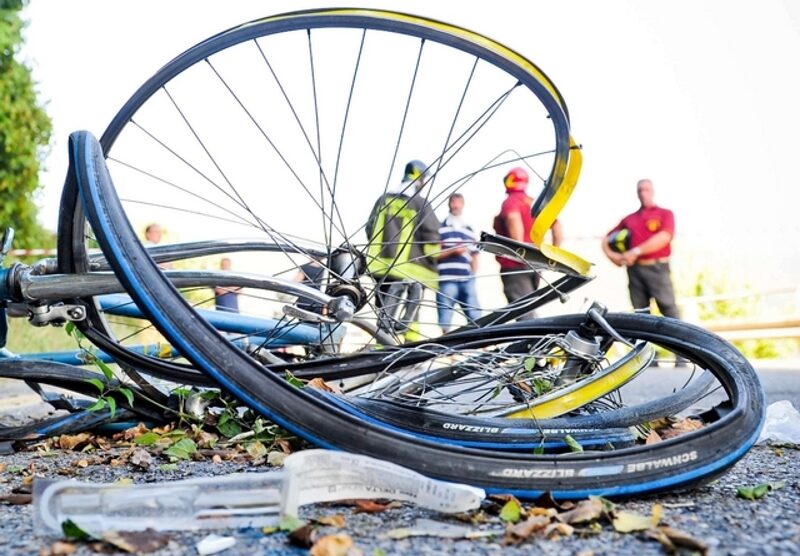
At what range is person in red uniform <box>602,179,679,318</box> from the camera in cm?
757

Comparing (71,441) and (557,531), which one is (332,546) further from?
(71,441)

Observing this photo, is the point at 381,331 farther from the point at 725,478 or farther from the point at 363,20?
the point at 725,478

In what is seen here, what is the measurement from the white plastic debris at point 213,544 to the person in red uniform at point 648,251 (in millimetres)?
6639

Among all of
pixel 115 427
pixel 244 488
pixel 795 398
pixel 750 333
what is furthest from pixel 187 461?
pixel 750 333

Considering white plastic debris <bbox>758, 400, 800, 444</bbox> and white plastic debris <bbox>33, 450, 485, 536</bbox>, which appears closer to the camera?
white plastic debris <bbox>33, 450, 485, 536</bbox>

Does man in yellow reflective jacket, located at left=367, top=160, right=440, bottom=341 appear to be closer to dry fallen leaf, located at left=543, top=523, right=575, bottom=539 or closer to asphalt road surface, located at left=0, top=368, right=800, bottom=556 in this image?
asphalt road surface, located at left=0, top=368, right=800, bottom=556

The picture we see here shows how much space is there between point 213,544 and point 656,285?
22.2 ft

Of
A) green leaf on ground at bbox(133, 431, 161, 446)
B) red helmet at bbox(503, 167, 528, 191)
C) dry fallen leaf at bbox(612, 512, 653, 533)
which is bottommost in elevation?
green leaf on ground at bbox(133, 431, 161, 446)

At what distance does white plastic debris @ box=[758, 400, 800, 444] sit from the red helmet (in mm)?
4077

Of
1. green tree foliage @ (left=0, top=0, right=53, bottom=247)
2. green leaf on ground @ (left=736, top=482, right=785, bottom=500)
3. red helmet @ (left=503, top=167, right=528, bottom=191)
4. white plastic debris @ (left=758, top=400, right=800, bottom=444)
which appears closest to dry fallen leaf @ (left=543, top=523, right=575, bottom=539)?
green leaf on ground @ (left=736, top=482, right=785, bottom=500)

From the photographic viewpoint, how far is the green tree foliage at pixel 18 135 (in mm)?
10641

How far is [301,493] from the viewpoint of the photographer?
153cm

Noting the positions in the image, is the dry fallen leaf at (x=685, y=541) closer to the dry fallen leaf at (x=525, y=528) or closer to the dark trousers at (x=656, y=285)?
the dry fallen leaf at (x=525, y=528)

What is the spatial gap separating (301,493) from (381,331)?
6.29ft
